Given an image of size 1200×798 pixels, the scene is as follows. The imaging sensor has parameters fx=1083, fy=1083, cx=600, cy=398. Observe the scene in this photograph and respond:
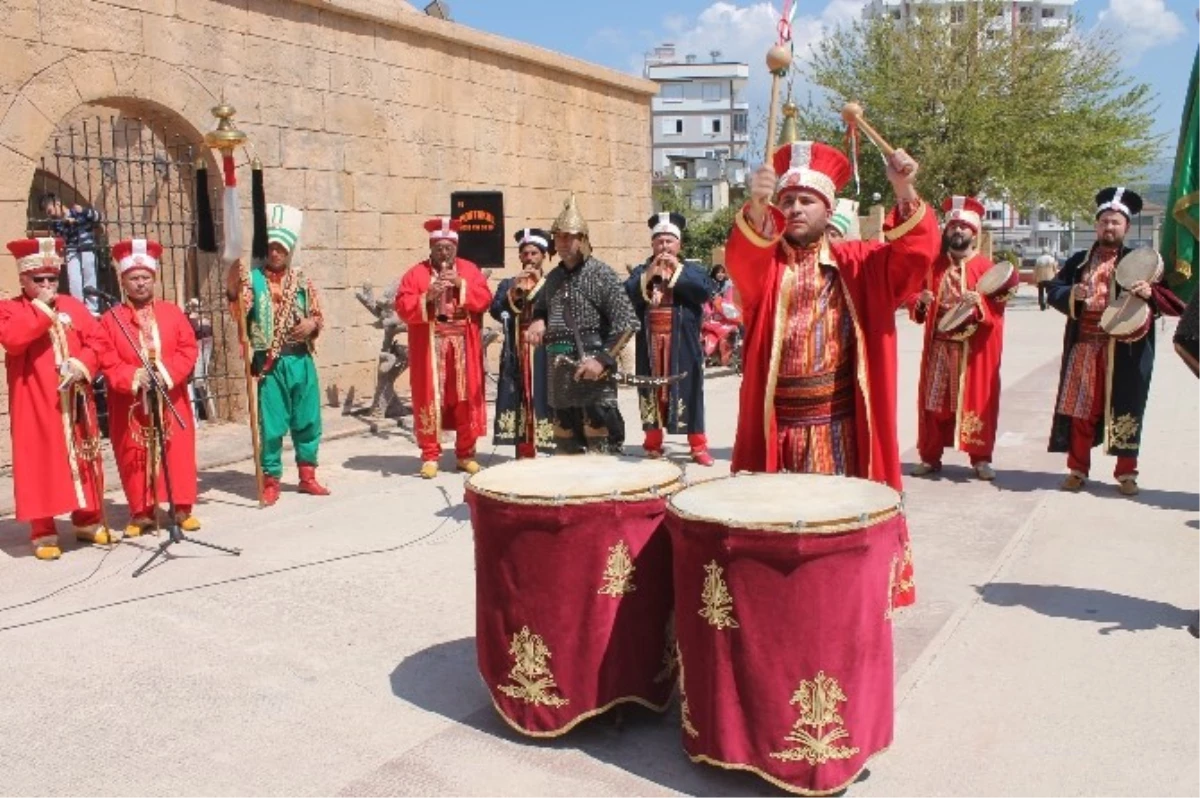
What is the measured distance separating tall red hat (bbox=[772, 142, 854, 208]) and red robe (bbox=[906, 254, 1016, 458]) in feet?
13.6

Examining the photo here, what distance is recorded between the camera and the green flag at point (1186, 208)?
4.55 metres

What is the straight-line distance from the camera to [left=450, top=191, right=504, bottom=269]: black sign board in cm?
1130

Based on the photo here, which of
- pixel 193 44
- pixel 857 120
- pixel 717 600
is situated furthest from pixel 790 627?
pixel 193 44

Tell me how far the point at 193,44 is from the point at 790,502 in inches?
325

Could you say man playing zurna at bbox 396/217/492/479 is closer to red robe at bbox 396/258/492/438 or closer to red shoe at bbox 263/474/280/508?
red robe at bbox 396/258/492/438

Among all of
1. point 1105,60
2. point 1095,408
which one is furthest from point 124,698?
point 1105,60

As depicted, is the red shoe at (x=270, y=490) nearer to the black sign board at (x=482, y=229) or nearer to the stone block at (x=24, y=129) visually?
the stone block at (x=24, y=129)

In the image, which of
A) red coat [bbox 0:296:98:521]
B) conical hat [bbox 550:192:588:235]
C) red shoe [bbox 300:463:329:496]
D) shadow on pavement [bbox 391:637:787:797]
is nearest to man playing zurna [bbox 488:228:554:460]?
red shoe [bbox 300:463:329:496]

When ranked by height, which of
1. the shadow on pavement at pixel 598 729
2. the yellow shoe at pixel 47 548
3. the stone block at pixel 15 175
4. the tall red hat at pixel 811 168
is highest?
the stone block at pixel 15 175

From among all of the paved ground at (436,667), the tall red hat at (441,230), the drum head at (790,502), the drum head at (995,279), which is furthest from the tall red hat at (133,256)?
the drum head at (995,279)

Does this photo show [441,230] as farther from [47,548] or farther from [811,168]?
[811,168]

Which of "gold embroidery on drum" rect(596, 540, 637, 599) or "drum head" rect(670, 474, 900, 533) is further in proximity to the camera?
"gold embroidery on drum" rect(596, 540, 637, 599)

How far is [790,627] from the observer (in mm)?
3133

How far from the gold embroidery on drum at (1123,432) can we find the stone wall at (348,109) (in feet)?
24.2
